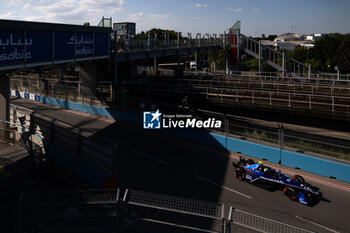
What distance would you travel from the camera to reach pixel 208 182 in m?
13.5

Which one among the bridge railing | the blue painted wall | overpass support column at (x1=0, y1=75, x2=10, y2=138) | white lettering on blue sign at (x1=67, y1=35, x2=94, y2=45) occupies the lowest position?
the blue painted wall

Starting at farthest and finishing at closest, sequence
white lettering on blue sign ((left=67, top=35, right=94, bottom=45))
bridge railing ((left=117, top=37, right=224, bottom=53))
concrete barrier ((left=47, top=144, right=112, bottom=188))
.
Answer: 1. bridge railing ((left=117, top=37, right=224, bottom=53))
2. white lettering on blue sign ((left=67, top=35, right=94, bottom=45))
3. concrete barrier ((left=47, top=144, right=112, bottom=188))

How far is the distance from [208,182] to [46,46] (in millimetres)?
11289

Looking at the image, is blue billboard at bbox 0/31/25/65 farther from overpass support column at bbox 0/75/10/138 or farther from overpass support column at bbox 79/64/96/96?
overpass support column at bbox 79/64/96/96

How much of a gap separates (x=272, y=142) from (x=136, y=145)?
7.74 metres

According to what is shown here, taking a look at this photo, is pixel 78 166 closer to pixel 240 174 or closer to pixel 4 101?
pixel 240 174

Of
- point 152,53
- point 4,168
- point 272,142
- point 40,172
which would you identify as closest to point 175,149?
point 272,142

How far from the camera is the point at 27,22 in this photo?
1516 centimetres

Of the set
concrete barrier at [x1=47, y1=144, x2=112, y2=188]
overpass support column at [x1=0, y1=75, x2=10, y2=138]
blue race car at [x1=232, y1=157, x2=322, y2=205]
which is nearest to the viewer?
blue race car at [x1=232, y1=157, x2=322, y2=205]

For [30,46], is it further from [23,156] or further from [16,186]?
[16,186]

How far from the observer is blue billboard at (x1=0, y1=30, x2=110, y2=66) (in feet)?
46.9
